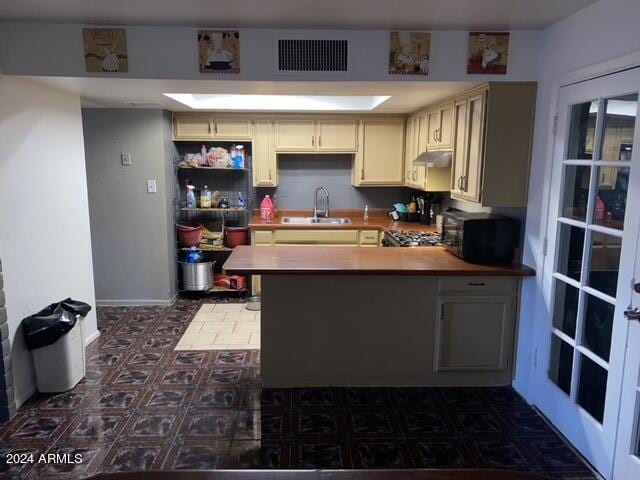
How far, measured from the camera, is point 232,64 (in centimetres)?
278

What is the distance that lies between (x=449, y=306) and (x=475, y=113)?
4.21 feet

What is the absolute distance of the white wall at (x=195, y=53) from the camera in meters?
2.68

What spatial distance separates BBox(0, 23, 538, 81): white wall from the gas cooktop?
4.73 feet

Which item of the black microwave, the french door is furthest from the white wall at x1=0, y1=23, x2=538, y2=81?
the black microwave

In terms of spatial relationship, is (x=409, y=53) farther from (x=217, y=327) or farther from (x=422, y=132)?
(x=217, y=327)

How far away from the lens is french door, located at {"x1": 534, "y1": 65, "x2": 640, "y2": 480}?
207 cm

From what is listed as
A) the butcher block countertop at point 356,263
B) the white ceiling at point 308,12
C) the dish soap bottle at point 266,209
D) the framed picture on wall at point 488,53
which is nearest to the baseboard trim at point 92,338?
the butcher block countertop at point 356,263

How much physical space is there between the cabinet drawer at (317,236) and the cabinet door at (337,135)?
3.00ft

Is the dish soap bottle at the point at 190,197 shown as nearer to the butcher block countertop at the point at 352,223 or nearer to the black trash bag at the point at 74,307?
the butcher block countertop at the point at 352,223

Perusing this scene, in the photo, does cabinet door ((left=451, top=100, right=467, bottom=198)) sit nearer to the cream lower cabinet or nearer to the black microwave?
the black microwave

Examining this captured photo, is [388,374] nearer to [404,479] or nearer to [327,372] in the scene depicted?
[327,372]

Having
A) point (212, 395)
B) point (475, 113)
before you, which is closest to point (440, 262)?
point (475, 113)

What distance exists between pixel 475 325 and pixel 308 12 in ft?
7.09

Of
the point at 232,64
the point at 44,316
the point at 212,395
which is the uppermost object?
the point at 232,64
